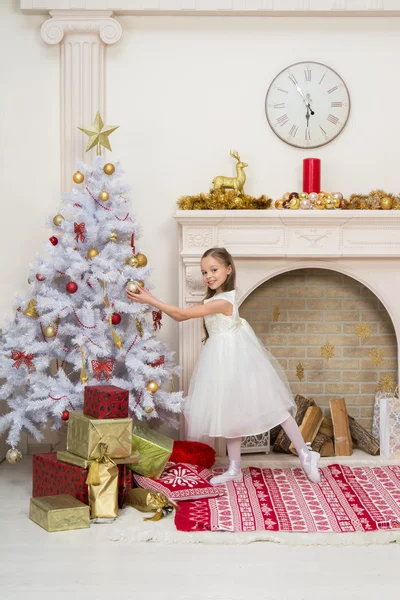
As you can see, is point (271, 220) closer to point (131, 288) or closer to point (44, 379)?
point (131, 288)

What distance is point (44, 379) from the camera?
425 cm

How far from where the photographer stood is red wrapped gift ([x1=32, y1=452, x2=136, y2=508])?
361 cm

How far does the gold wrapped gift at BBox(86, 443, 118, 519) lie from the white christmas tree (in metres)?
0.62

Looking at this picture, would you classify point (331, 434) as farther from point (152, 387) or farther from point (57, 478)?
point (57, 478)

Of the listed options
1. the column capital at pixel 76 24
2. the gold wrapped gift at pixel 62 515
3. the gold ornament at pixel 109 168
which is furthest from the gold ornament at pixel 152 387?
the column capital at pixel 76 24

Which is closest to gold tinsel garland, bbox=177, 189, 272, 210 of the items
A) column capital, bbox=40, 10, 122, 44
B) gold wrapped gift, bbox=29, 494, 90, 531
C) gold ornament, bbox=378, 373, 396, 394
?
column capital, bbox=40, 10, 122, 44

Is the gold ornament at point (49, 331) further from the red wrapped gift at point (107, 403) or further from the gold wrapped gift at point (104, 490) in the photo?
the gold wrapped gift at point (104, 490)

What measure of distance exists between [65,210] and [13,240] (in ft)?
2.78

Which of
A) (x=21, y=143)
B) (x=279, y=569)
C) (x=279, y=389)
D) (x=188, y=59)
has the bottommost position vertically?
(x=279, y=569)

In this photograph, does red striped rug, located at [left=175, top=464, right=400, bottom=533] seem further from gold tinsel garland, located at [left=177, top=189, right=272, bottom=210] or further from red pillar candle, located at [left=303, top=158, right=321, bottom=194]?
red pillar candle, located at [left=303, top=158, right=321, bottom=194]

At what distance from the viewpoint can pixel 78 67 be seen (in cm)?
491

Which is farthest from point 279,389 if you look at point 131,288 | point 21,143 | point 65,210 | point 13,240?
point 21,143

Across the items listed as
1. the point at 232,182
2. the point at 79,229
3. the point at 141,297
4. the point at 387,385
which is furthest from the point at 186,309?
the point at 387,385

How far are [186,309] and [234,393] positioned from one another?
0.57 m
